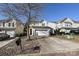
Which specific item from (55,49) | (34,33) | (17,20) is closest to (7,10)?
(17,20)

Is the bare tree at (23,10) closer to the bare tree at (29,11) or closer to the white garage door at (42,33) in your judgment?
the bare tree at (29,11)

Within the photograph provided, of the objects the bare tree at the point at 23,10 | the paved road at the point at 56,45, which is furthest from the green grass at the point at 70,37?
the bare tree at the point at 23,10

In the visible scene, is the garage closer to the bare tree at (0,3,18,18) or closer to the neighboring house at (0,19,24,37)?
the neighboring house at (0,19,24,37)

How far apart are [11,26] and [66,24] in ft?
2.29

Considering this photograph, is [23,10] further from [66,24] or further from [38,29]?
[66,24]

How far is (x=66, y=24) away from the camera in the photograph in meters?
3.62

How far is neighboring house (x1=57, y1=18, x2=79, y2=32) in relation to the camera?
11.6 ft

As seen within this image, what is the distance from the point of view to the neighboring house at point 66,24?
3545 millimetres

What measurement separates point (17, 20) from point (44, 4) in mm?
397

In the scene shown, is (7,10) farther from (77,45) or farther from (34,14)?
(77,45)

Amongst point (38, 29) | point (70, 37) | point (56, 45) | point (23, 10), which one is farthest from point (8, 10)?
point (70, 37)

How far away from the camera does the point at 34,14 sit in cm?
357

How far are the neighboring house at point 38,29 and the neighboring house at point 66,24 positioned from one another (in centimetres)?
17

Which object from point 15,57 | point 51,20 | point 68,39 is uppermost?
point 51,20
